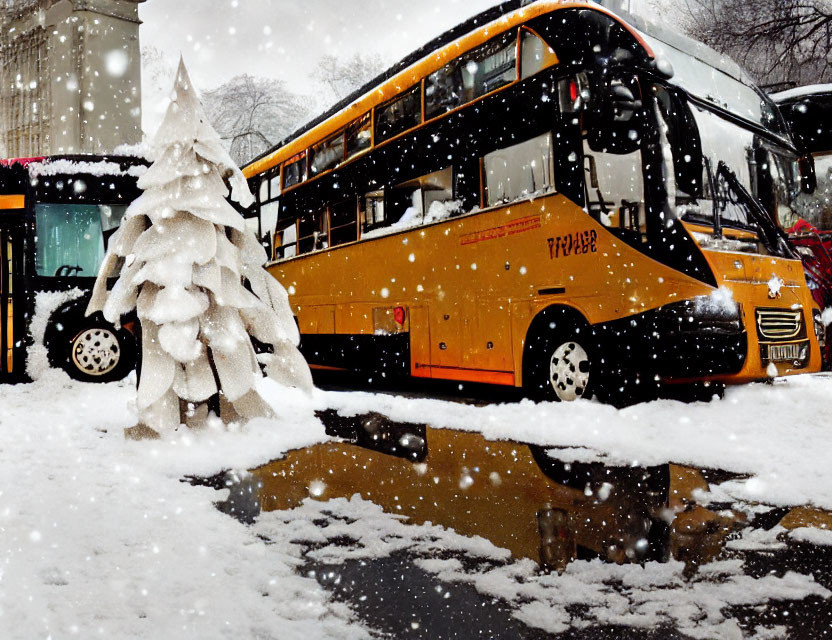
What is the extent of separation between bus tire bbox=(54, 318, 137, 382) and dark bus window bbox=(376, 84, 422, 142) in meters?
4.96

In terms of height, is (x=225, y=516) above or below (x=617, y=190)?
below

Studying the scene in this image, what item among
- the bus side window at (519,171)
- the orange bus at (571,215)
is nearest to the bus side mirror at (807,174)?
the orange bus at (571,215)

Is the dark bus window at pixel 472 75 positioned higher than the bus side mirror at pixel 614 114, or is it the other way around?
the dark bus window at pixel 472 75

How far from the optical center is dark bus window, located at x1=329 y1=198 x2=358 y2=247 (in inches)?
427

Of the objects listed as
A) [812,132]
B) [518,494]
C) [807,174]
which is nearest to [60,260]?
[518,494]

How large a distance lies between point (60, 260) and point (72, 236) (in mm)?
474

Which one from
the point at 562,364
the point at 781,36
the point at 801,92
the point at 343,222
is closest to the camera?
the point at 562,364

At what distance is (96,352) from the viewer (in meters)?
10.8

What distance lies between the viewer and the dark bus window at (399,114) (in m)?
9.31

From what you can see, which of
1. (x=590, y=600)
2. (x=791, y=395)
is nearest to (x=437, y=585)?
(x=590, y=600)

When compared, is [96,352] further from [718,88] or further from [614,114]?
[718,88]

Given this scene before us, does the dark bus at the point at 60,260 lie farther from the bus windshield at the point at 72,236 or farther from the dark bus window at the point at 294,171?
the dark bus window at the point at 294,171

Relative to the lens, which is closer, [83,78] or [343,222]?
[343,222]

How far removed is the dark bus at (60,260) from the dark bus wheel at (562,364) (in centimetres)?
627
